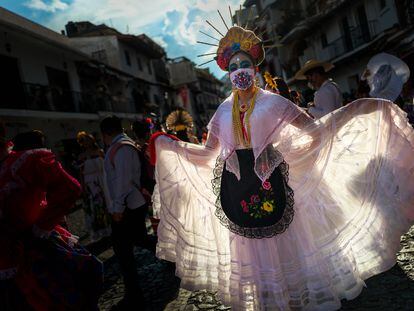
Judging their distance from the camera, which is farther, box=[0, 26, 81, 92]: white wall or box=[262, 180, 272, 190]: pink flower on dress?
box=[0, 26, 81, 92]: white wall

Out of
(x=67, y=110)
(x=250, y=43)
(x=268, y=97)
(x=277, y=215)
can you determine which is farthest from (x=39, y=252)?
(x=67, y=110)

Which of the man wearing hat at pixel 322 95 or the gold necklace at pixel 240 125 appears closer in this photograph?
the gold necklace at pixel 240 125

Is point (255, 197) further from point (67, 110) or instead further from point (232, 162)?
point (67, 110)

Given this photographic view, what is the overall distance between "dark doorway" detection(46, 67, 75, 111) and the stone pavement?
55.4 ft

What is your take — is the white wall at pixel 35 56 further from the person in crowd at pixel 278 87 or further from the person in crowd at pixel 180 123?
the person in crowd at pixel 278 87

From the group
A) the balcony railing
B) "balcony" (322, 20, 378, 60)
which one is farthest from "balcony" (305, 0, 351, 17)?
the balcony railing

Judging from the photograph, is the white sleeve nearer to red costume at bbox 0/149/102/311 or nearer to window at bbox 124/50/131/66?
red costume at bbox 0/149/102/311

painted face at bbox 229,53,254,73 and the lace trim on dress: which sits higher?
painted face at bbox 229,53,254,73

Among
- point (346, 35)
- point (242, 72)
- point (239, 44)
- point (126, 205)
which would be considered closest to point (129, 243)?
point (126, 205)

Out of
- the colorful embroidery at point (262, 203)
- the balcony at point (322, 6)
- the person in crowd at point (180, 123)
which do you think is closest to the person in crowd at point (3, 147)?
the colorful embroidery at point (262, 203)

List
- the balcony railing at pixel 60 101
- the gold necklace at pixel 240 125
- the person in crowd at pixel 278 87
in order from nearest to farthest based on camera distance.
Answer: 1. the gold necklace at pixel 240 125
2. the person in crowd at pixel 278 87
3. the balcony railing at pixel 60 101

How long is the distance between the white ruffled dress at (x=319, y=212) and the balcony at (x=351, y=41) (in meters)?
21.4

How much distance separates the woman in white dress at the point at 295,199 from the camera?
2.78 meters

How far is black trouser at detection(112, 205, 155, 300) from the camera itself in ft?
12.3
